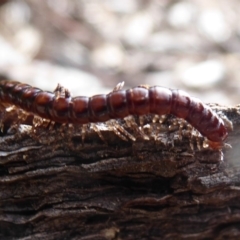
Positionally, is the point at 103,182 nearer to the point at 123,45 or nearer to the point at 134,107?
the point at 134,107

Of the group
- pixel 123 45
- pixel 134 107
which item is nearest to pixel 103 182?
pixel 134 107

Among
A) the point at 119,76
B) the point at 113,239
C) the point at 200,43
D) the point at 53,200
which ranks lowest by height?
the point at 113,239

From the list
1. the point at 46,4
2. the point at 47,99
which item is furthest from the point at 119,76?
the point at 47,99

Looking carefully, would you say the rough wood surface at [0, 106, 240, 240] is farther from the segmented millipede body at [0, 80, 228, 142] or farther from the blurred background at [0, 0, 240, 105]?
the blurred background at [0, 0, 240, 105]

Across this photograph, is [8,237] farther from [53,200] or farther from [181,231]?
[181,231]

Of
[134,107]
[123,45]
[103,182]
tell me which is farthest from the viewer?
[123,45]

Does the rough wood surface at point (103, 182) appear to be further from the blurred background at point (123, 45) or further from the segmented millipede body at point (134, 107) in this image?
the blurred background at point (123, 45)
